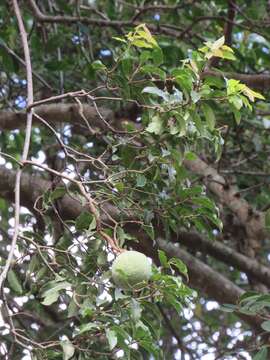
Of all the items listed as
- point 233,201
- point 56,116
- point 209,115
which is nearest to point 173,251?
point 233,201

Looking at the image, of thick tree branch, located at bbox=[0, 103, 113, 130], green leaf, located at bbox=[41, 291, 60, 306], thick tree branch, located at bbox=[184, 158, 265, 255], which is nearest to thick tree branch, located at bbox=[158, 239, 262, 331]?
thick tree branch, located at bbox=[184, 158, 265, 255]

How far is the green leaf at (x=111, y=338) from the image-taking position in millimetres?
1119

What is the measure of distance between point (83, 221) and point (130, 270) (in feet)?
1.02

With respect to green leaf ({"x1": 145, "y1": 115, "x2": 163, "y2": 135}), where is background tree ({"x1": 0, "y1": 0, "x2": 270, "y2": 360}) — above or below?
below

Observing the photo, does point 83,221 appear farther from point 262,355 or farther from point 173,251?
point 173,251

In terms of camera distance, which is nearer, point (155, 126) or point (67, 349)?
point (67, 349)

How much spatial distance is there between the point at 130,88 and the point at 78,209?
0.82 meters

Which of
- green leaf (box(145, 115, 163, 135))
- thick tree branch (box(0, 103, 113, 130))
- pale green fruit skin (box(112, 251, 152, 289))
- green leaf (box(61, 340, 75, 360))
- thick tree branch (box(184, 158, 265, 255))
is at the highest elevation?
green leaf (box(145, 115, 163, 135))

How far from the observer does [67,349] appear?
120cm

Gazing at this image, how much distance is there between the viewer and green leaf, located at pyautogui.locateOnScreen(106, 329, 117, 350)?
1.12 meters

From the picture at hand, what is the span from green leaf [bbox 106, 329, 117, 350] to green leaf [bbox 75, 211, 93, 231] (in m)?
0.32

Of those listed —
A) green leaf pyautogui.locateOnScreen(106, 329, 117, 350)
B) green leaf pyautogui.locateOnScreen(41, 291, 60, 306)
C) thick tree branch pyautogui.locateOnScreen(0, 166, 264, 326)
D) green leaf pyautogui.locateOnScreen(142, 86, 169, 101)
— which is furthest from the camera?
thick tree branch pyautogui.locateOnScreen(0, 166, 264, 326)

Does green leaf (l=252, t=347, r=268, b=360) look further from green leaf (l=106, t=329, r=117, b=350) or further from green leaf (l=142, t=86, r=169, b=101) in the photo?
green leaf (l=142, t=86, r=169, b=101)

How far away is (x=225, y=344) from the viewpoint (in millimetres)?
2814
